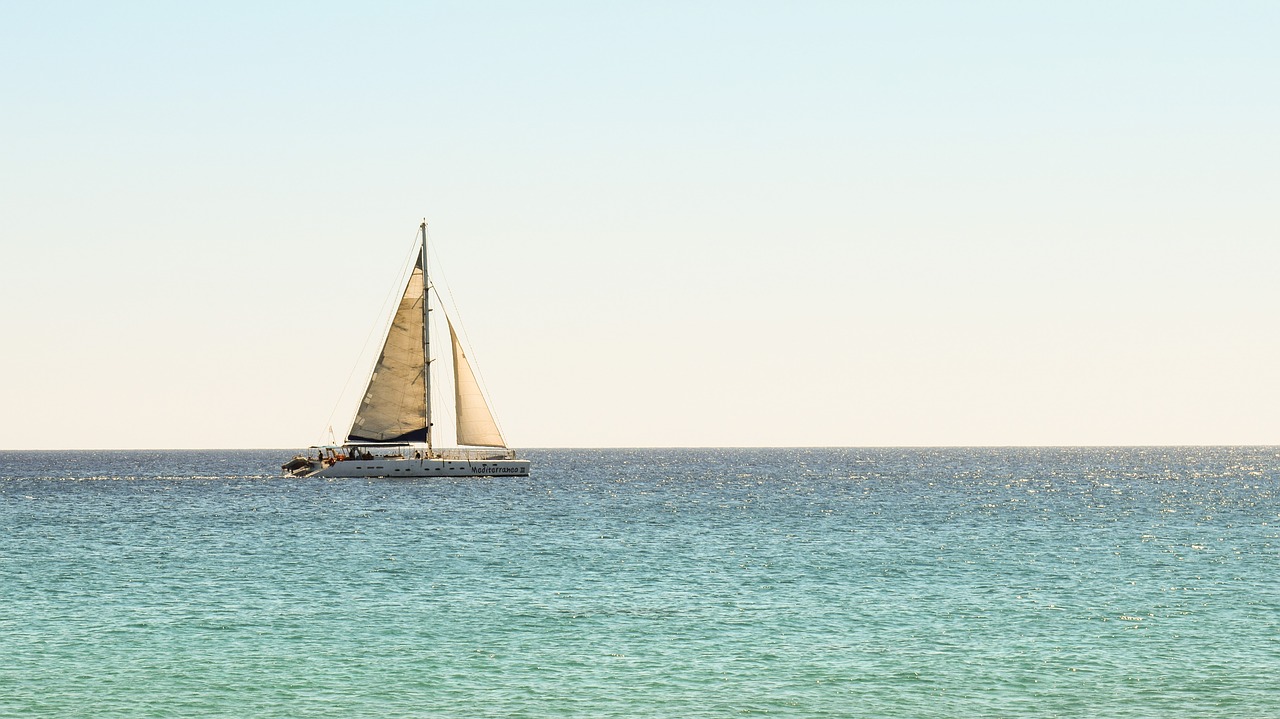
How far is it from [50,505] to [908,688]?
84707 mm

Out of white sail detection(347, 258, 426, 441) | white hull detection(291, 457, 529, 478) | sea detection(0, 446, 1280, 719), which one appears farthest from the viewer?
white sail detection(347, 258, 426, 441)

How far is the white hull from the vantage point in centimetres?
11912

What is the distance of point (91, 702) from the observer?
2700cm

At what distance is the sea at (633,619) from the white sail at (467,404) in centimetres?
4438

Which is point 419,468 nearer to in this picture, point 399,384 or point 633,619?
point 399,384

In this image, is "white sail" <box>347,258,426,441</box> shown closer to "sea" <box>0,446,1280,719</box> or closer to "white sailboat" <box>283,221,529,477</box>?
"white sailboat" <box>283,221,529,477</box>

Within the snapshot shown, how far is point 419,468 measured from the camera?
119 metres

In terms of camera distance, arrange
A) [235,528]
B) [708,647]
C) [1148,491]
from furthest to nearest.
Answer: [1148,491], [235,528], [708,647]

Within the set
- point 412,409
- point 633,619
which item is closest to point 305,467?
point 412,409

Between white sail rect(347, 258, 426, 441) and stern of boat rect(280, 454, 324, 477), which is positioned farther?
stern of boat rect(280, 454, 324, 477)

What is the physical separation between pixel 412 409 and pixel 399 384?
8.99ft

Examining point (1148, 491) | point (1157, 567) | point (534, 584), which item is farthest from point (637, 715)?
point (1148, 491)

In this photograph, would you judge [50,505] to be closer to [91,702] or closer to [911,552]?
[911,552]

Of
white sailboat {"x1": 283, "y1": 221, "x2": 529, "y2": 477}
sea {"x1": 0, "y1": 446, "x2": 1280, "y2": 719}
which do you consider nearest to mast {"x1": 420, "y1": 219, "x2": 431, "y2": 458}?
white sailboat {"x1": 283, "y1": 221, "x2": 529, "y2": 477}
